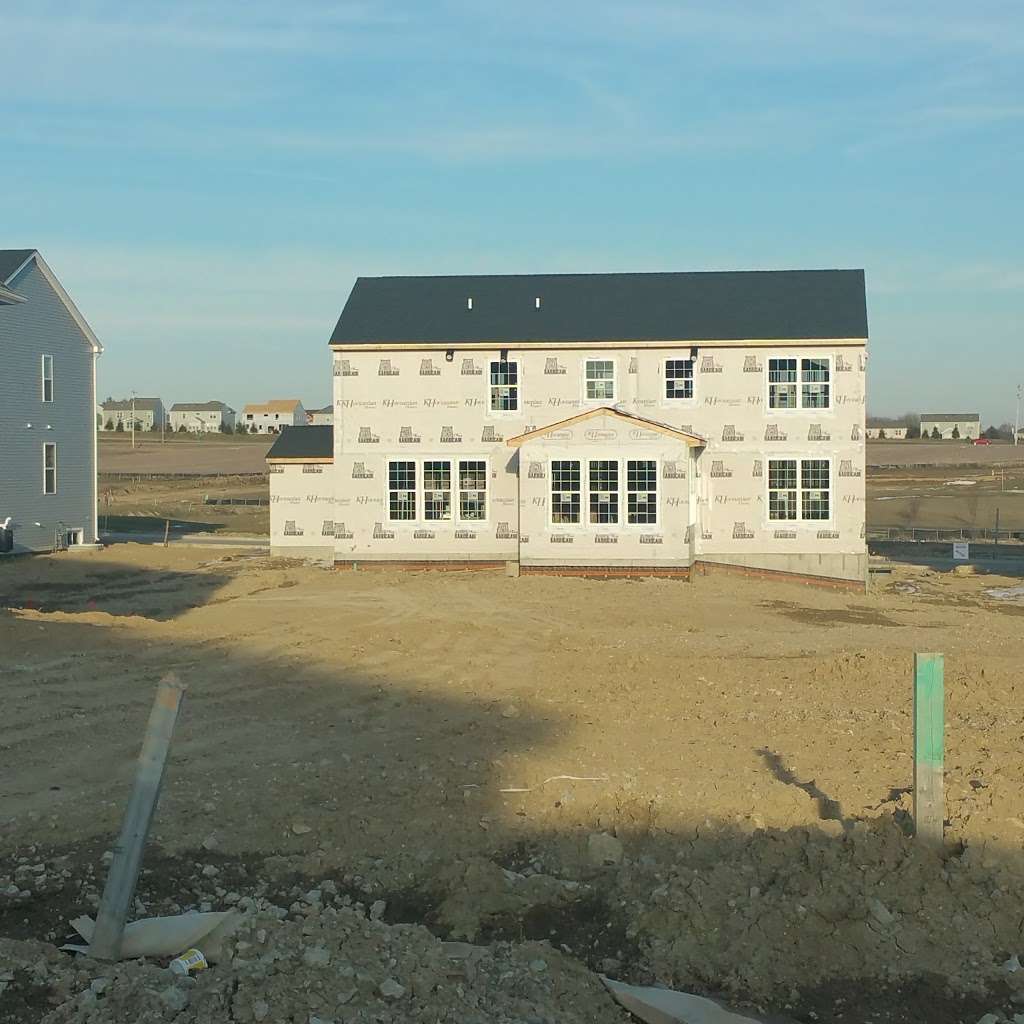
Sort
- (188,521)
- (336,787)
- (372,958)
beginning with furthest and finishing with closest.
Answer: (188,521)
(336,787)
(372,958)

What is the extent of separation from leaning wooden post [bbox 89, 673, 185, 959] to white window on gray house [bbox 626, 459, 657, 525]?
→ 75.5 ft

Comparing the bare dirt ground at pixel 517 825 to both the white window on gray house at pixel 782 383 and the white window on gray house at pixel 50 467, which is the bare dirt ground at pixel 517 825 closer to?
the white window on gray house at pixel 782 383

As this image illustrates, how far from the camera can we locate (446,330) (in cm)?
3127

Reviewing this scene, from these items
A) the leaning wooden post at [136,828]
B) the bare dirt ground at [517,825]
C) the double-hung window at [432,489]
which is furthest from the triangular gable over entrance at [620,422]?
the leaning wooden post at [136,828]

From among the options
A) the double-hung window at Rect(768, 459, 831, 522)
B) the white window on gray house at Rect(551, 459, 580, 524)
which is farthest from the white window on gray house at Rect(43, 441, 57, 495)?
the double-hung window at Rect(768, 459, 831, 522)

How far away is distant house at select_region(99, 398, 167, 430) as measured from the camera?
184m

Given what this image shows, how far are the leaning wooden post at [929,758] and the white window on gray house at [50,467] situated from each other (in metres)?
31.1

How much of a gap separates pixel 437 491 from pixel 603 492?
4.49m

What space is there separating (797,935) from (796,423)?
79.3 feet

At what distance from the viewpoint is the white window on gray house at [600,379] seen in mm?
30656

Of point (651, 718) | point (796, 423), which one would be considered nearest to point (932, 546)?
point (796, 423)

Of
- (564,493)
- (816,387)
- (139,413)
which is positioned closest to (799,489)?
(816,387)

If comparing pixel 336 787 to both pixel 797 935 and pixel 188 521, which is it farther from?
pixel 188 521

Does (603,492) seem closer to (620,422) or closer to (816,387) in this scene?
(620,422)
